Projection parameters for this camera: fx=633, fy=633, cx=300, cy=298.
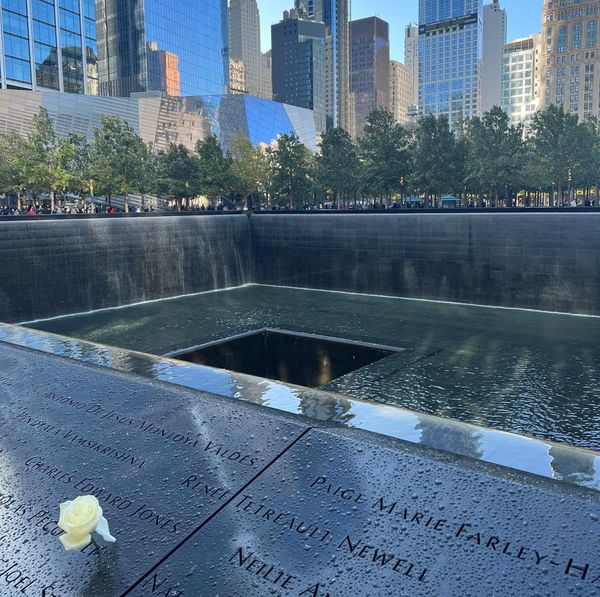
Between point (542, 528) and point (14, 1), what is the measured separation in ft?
243

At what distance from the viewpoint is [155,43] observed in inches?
3669

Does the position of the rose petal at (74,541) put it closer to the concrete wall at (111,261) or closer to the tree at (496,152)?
the concrete wall at (111,261)

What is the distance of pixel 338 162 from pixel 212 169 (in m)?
9.82

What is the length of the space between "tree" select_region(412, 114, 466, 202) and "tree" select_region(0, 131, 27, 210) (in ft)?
77.7

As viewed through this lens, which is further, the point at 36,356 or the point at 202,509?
the point at 36,356

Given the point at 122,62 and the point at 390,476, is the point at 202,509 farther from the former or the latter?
the point at 122,62

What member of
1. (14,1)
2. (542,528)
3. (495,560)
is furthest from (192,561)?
(14,1)

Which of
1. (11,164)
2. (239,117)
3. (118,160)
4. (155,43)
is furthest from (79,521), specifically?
(155,43)

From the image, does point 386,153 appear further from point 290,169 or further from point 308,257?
point 308,257

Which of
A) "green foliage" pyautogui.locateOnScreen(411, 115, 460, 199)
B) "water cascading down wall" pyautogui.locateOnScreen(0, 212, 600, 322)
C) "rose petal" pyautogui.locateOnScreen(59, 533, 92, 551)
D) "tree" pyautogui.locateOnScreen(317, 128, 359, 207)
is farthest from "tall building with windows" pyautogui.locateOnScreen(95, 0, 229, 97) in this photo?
"rose petal" pyautogui.locateOnScreen(59, 533, 92, 551)

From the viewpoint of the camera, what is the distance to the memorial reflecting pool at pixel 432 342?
10602 millimetres

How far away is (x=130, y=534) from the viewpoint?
3195 mm

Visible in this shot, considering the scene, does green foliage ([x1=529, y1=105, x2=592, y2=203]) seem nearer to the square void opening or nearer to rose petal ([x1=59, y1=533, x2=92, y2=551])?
the square void opening

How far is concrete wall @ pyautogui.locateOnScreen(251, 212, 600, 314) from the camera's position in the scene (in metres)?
20.1
